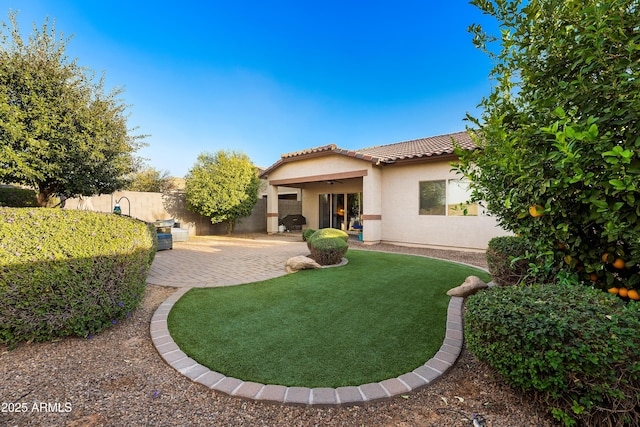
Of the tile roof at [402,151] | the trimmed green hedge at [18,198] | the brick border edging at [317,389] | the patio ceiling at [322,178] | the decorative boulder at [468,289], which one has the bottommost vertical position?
the brick border edging at [317,389]

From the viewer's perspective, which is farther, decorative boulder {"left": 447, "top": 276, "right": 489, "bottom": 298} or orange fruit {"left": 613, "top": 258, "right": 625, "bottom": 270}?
A: decorative boulder {"left": 447, "top": 276, "right": 489, "bottom": 298}

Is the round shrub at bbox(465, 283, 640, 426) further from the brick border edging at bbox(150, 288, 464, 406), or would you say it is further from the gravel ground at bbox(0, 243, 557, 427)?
the brick border edging at bbox(150, 288, 464, 406)

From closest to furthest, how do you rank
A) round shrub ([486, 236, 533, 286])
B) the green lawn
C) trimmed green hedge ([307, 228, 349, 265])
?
the green lawn < round shrub ([486, 236, 533, 286]) < trimmed green hedge ([307, 228, 349, 265])

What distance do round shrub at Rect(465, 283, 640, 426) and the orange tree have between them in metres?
0.46

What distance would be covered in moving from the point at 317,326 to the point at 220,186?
38.1 feet

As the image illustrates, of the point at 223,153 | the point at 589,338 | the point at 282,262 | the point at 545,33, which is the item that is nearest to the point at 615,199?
the point at 589,338

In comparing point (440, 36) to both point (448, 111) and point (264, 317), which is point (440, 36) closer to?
point (448, 111)

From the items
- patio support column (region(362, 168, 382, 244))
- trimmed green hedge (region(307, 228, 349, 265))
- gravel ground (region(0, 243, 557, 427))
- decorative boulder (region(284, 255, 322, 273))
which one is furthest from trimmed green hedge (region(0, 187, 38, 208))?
patio support column (region(362, 168, 382, 244))

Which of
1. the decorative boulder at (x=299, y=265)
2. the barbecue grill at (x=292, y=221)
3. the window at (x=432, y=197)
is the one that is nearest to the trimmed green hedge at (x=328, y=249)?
the decorative boulder at (x=299, y=265)

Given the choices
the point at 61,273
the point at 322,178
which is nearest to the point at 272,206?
the point at 322,178

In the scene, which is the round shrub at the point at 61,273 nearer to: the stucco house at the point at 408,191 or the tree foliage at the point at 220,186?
the stucco house at the point at 408,191

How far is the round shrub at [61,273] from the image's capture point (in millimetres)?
2734

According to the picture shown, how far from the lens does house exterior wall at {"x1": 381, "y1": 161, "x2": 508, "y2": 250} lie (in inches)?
358

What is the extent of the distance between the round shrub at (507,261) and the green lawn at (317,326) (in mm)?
945
